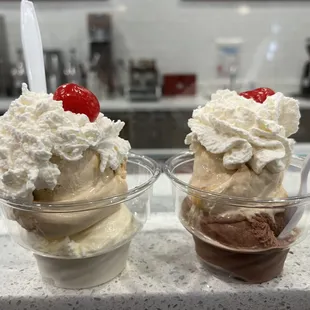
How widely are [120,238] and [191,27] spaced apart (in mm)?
2408

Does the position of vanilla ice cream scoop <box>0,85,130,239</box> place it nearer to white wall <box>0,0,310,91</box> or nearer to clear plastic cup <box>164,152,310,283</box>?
clear plastic cup <box>164,152,310,283</box>

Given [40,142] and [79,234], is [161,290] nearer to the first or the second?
[79,234]

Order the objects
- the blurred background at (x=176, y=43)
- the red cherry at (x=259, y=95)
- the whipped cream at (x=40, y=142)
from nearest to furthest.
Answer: the whipped cream at (x=40, y=142) → the red cherry at (x=259, y=95) → the blurred background at (x=176, y=43)

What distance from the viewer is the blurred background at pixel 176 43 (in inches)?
109

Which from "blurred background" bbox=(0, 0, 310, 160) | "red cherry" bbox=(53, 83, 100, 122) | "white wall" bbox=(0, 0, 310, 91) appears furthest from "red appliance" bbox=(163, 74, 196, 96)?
"red cherry" bbox=(53, 83, 100, 122)

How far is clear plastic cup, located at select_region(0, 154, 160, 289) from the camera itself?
687 mm

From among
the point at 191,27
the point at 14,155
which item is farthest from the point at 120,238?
the point at 191,27

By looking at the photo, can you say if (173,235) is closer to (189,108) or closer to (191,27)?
(189,108)

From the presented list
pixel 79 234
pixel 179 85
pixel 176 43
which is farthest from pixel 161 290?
pixel 176 43

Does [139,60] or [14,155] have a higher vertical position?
[14,155]

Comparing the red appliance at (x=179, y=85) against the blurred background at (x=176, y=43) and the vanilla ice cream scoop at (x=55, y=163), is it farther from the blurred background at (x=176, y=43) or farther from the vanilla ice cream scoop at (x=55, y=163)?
the vanilla ice cream scoop at (x=55, y=163)

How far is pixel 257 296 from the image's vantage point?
28.9 inches

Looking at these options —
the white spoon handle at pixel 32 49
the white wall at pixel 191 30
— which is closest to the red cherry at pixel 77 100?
the white spoon handle at pixel 32 49

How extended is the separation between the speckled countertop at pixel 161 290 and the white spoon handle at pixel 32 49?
41 cm
